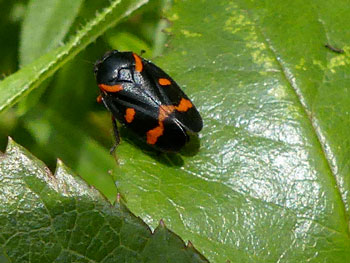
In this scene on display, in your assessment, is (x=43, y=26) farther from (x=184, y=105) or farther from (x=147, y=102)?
(x=184, y=105)

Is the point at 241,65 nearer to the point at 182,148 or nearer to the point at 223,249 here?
the point at 182,148

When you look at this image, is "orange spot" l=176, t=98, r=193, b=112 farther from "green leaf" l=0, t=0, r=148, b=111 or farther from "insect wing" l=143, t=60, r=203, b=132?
"green leaf" l=0, t=0, r=148, b=111

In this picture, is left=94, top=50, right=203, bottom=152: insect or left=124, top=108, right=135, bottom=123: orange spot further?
left=124, top=108, right=135, bottom=123: orange spot

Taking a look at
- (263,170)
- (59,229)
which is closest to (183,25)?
(263,170)

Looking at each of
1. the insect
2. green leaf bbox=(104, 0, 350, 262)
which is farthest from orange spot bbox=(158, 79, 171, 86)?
green leaf bbox=(104, 0, 350, 262)

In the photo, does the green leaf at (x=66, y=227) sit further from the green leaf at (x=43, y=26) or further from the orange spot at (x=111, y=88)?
the green leaf at (x=43, y=26)

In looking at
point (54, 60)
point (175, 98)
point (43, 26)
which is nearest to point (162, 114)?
point (175, 98)

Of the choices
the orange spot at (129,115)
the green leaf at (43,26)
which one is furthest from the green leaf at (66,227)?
the green leaf at (43,26)
